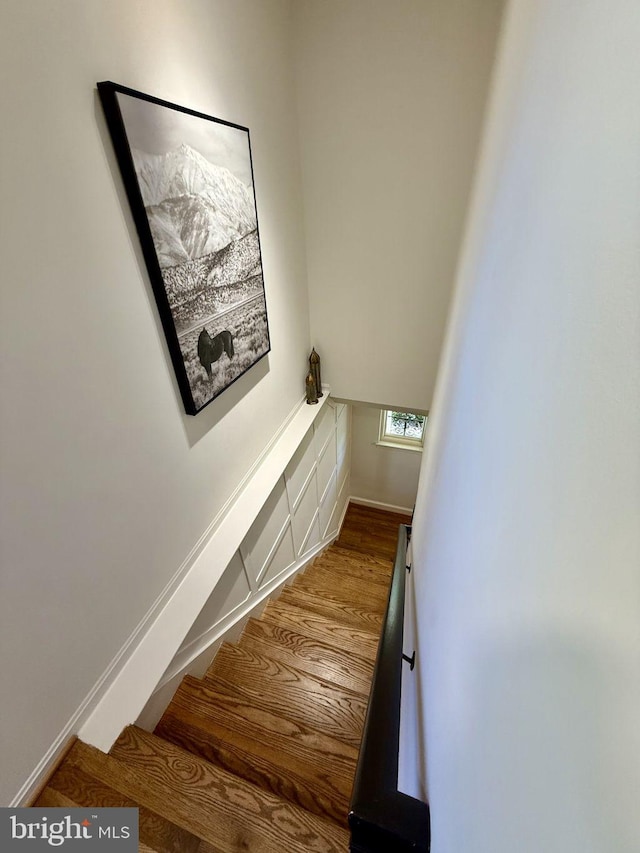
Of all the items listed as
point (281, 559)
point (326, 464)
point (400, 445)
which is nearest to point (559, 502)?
point (281, 559)

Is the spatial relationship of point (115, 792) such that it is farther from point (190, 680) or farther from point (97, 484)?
point (97, 484)

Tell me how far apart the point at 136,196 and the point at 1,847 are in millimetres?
1813

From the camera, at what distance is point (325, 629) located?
2.17 m

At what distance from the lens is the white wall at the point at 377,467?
4576mm

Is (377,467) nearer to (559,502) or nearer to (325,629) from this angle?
(325,629)

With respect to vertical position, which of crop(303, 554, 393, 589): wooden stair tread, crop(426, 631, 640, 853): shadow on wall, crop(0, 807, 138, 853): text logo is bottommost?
crop(303, 554, 393, 589): wooden stair tread

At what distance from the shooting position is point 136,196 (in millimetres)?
1053

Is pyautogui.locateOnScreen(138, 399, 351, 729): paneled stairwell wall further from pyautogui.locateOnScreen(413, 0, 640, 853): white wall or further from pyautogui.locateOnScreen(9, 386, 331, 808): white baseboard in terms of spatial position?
pyautogui.locateOnScreen(413, 0, 640, 853): white wall

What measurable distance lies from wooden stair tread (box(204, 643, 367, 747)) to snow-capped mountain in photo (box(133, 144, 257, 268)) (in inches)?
75.9

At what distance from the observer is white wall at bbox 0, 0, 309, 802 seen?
2.70ft

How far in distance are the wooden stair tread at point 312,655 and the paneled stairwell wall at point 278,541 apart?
169 mm

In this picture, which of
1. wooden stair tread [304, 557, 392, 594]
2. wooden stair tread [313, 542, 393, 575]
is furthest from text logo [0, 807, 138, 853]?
wooden stair tread [313, 542, 393, 575]

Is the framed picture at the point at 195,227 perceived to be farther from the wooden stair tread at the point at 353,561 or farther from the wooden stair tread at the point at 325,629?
the wooden stair tread at the point at 353,561

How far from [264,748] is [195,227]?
206cm
